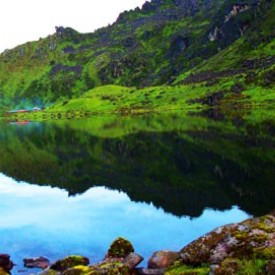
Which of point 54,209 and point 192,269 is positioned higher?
point 192,269

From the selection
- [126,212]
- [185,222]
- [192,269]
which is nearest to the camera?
[192,269]

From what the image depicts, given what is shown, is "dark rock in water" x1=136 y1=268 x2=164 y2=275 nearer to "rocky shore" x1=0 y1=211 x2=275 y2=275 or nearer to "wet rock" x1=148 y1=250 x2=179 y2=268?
"rocky shore" x1=0 y1=211 x2=275 y2=275

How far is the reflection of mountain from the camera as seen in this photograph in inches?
2418

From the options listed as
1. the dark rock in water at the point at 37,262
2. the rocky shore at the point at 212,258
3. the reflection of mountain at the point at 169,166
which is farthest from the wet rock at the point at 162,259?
the reflection of mountain at the point at 169,166

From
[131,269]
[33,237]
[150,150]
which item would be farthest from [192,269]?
[150,150]

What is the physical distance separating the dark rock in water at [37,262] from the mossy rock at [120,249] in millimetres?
6036

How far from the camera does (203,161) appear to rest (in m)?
86.9

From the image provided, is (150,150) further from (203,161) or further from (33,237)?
(33,237)

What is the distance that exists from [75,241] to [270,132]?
8083cm

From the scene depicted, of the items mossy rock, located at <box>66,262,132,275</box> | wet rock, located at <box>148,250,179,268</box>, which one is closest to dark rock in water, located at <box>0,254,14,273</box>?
mossy rock, located at <box>66,262,132,275</box>

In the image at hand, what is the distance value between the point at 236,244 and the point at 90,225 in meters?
28.5

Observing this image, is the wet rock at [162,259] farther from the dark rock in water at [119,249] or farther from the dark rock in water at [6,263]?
the dark rock in water at [6,263]

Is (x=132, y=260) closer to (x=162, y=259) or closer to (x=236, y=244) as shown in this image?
(x=162, y=259)

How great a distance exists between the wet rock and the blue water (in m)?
2.46
